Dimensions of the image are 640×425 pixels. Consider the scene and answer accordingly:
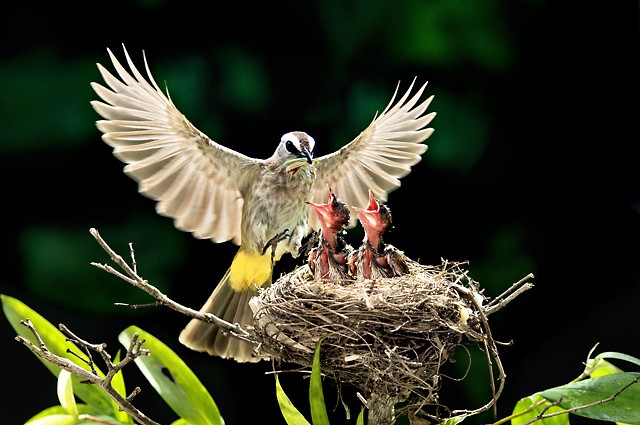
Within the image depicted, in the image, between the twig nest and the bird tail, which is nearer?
the twig nest

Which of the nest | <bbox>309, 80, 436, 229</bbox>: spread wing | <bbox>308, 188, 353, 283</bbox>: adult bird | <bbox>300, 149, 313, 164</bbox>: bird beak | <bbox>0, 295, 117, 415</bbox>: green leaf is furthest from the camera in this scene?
<bbox>309, 80, 436, 229</bbox>: spread wing

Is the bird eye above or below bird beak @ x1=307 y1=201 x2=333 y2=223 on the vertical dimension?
above

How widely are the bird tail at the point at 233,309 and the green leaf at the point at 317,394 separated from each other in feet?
1.22

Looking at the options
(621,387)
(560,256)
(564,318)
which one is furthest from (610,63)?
(621,387)

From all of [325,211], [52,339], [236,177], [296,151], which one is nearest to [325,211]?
[325,211]

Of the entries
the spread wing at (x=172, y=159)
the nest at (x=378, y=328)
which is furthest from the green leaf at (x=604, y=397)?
the spread wing at (x=172, y=159)

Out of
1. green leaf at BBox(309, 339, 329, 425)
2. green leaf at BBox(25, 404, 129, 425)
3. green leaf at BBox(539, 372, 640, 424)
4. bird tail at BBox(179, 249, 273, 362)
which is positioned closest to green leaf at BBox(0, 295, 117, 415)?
green leaf at BBox(25, 404, 129, 425)

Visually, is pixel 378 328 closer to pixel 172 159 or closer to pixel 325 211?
pixel 325 211

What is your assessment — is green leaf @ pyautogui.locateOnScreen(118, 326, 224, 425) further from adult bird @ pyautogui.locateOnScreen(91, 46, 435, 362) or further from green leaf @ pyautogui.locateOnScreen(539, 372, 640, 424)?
green leaf @ pyautogui.locateOnScreen(539, 372, 640, 424)

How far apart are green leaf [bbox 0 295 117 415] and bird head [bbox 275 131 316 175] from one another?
1.92 ft

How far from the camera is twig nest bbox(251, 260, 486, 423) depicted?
4.40 ft

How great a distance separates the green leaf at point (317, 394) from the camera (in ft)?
4.45

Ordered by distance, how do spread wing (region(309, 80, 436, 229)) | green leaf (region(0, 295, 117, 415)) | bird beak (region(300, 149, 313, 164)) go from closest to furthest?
bird beak (region(300, 149, 313, 164)) → green leaf (region(0, 295, 117, 415)) → spread wing (region(309, 80, 436, 229))

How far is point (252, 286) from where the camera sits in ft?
6.20
